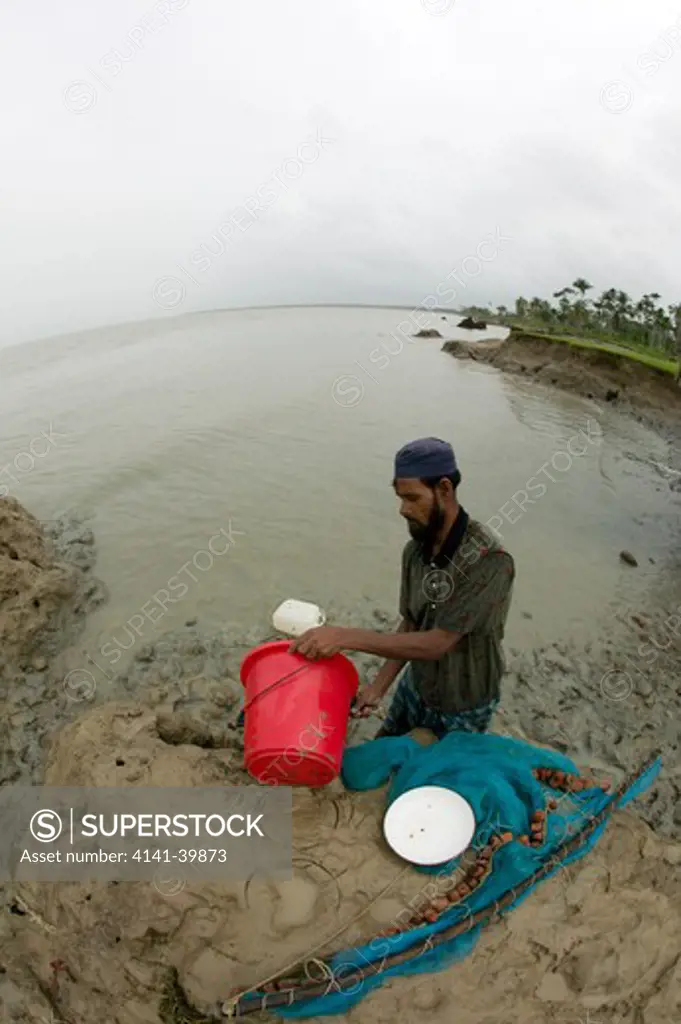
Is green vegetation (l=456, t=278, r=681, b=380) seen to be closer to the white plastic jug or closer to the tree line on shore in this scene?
the tree line on shore

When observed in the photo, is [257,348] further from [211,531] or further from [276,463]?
[211,531]

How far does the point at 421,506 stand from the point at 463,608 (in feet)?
1.63

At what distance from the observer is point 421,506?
2.47 metres

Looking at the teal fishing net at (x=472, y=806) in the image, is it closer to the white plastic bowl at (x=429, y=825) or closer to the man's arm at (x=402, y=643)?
the white plastic bowl at (x=429, y=825)

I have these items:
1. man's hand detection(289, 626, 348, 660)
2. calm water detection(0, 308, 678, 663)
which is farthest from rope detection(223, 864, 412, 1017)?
calm water detection(0, 308, 678, 663)

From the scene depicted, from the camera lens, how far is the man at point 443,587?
7.92ft

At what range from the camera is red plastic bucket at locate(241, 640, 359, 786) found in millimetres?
2572

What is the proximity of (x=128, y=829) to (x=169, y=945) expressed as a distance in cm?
57

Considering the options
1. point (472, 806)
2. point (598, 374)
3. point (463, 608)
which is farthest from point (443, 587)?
point (598, 374)

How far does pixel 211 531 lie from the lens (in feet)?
28.0

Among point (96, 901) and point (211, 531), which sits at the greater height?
point (96, 901)

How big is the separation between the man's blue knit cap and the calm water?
170 inches

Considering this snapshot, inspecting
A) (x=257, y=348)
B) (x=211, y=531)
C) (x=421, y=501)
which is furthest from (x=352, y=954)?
(x=257, y=348)

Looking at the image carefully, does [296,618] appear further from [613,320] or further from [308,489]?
[613,320]
